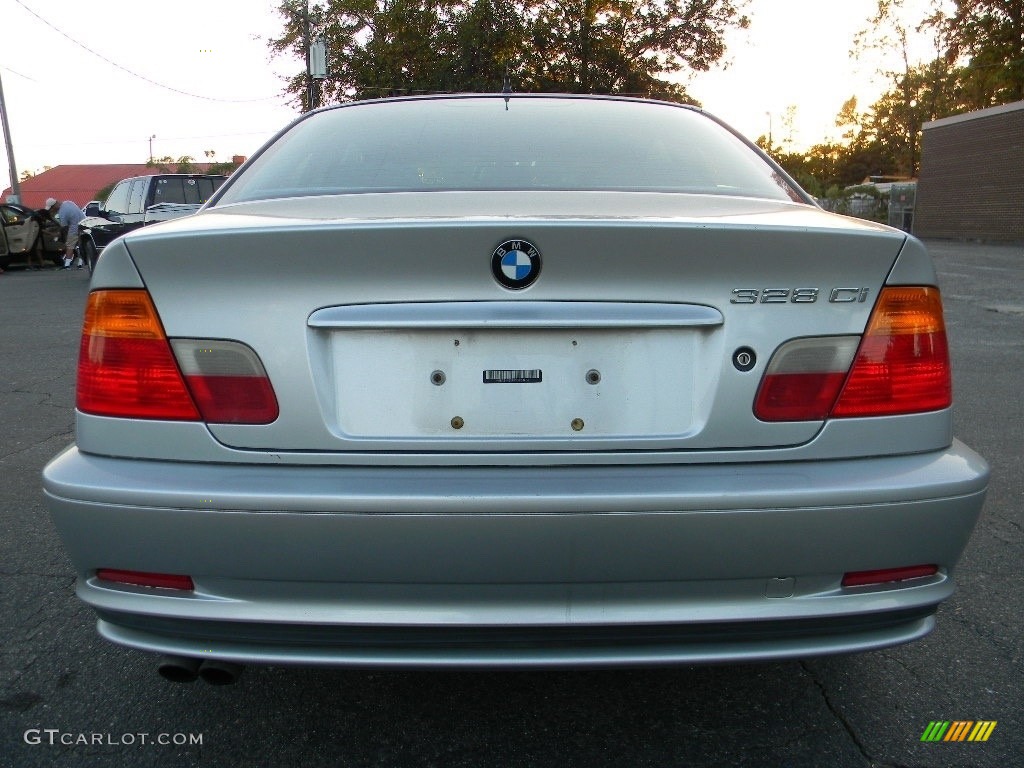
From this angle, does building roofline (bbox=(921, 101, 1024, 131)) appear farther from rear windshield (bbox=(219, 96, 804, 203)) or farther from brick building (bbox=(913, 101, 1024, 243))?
rear windshield (bbox=(219, 96, 804, 203))

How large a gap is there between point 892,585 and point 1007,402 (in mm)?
4233

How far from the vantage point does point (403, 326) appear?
1573mm

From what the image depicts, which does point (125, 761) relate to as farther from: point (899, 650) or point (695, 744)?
point (899, 650)

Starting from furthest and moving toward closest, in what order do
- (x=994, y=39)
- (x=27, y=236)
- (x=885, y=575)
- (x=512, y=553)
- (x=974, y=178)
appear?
(x=994, y=39)
(x=974, y=178)
(x=27, y=236)
(x=885, y=575)
(x=512, y=553)

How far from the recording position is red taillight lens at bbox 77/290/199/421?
1.65 metres

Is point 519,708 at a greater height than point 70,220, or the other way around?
point 519,708

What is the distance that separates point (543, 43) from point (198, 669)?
95.3 feet

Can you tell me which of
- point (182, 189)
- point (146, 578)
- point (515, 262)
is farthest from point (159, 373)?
point (182, 189)

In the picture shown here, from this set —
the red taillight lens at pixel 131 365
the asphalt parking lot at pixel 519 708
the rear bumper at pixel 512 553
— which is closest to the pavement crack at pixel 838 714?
the asphalt parking lot at pixel 519 708

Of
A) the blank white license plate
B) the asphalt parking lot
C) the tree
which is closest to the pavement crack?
the asphalt parking lot

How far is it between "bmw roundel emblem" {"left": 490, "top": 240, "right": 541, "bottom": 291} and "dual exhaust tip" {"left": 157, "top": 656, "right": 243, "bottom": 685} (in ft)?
3.02

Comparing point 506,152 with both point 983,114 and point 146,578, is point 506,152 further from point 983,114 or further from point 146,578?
point 983,114

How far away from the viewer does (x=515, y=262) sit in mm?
1574

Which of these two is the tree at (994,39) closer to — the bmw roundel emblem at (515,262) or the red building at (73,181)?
the bmw roundel emblem at (515,262)
